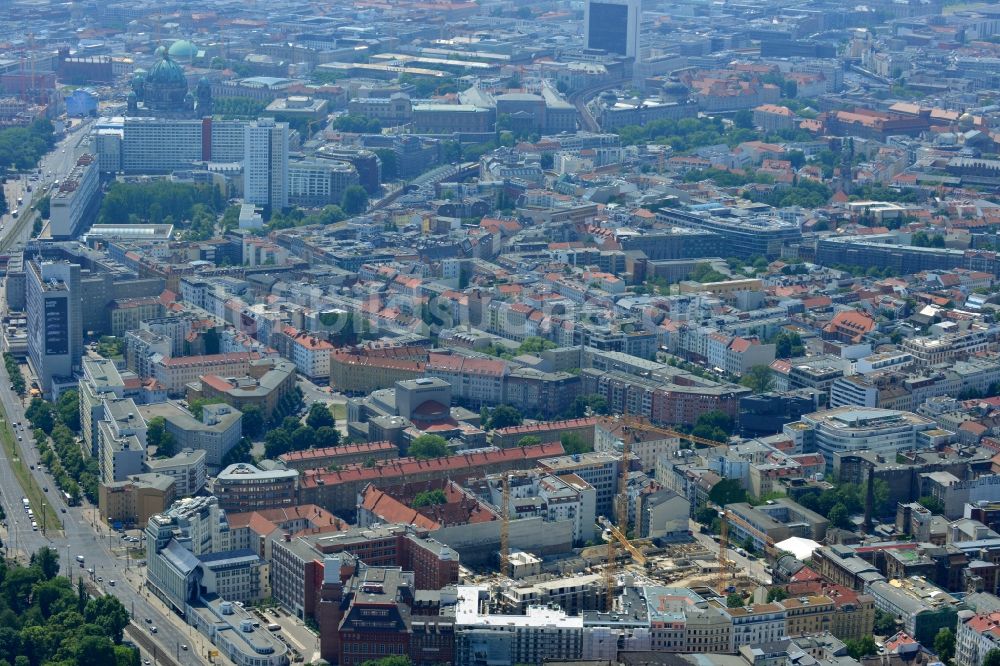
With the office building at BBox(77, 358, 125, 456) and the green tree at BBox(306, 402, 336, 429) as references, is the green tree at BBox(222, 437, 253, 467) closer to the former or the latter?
the green tree at BBox(306, 402, 336, 429)

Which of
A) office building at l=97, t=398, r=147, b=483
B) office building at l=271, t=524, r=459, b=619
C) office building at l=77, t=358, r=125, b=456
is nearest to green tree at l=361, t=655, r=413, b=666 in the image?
office building at l=271, t=524, r=459, b=619

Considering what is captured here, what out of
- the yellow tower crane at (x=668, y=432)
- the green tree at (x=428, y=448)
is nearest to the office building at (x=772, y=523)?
the yellow tower crane at (x=668, y=432)

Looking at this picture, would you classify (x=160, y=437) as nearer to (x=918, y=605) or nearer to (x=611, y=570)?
(x=611, y=570)

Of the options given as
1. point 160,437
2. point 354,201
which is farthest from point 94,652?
point 354,201

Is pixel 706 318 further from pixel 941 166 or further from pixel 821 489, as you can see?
pixel 941 166

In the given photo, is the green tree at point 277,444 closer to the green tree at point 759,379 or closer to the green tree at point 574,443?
the green tree at point 574,443

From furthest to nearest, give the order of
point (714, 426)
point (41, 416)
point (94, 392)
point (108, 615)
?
point (41, 416) → point (714, 426) → point (94, 392) → point (108, 615)
